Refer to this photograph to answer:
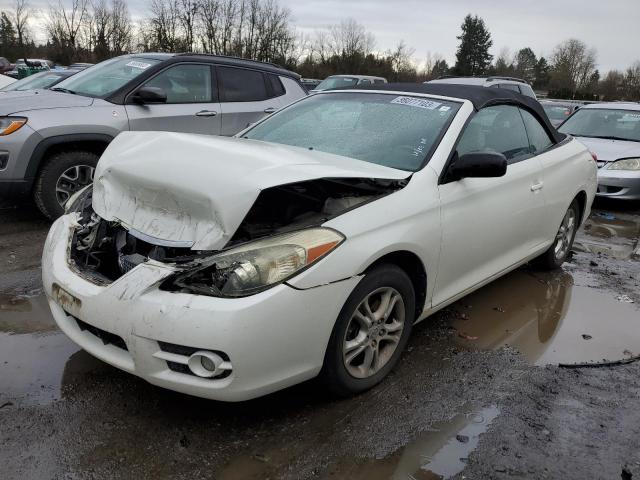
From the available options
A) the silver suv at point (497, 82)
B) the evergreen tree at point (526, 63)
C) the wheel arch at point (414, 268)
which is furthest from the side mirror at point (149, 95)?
the evergreen tree at point (526, 63)

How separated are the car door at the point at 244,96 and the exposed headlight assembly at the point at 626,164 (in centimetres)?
512

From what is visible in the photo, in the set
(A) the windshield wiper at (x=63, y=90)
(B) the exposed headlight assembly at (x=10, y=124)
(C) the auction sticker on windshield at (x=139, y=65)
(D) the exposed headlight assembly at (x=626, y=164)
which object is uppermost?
(C) the auction sticker on windshield at (x=139, y=65)

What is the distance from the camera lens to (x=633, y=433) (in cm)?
274

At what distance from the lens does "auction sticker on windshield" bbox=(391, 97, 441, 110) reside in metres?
3.68

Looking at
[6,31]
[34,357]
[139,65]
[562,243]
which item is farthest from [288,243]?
[6,31]

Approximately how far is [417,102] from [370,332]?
1.74 metres

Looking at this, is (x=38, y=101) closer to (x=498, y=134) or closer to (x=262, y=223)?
(x=262, y=223)

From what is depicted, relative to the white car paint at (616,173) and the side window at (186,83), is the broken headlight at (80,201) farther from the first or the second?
the white car paint at (616,173)

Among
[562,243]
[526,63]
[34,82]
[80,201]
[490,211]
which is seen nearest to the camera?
[80,201]

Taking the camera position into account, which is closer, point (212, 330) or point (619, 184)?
point (212, 330)

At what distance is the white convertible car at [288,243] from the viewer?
2.33 m

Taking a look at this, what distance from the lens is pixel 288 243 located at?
2.47 m

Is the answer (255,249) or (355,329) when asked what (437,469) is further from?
(255,249)

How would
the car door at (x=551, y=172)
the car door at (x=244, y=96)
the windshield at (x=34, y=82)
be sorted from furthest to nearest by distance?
the windshield at (x=34, y=82), the car door at (x=244, y=96), the car door at (x=551, y=172)
